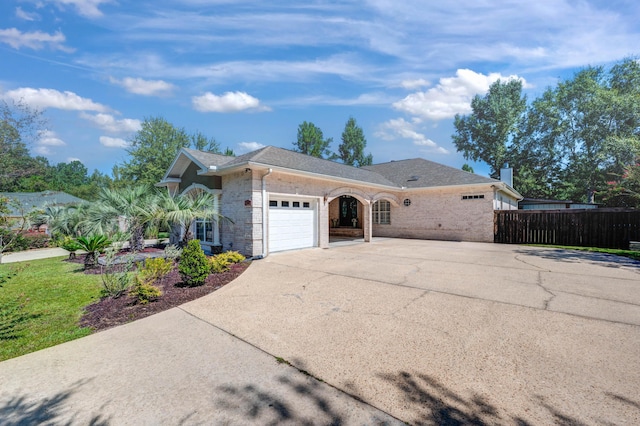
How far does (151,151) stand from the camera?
1206 inches

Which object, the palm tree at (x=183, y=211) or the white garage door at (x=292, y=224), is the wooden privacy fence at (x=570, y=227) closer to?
the white garage door at (x=292, y=224)

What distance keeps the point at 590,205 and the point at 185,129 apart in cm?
4393

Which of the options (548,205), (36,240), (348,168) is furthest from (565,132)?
(36,240)

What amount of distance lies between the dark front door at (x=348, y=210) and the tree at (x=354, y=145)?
2121cm

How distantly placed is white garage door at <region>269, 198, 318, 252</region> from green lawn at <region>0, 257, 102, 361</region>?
18.3 ft

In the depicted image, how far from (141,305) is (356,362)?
4341 millimetres

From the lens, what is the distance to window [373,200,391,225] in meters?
18.4

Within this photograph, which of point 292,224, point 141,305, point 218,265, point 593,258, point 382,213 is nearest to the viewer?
point 141,305

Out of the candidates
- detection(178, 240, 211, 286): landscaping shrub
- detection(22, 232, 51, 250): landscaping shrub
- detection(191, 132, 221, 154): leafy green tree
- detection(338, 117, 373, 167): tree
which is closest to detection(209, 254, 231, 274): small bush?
detection(178, 240, 211, 286): landscaping shrub

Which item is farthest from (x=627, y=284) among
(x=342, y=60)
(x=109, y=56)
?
(x=109, y=56)

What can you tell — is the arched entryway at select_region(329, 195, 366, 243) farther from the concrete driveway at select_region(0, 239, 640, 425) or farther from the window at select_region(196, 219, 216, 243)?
the concrete driveway at select_region(0, 239, 640, 425)

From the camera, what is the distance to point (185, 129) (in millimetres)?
35188

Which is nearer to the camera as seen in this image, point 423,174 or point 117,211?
point 117,211

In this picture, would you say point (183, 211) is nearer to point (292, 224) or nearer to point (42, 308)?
point (42, 308)
